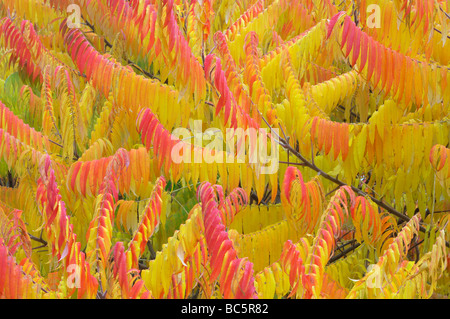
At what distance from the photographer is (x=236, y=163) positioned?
7.73 ft

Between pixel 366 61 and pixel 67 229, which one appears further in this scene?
pixel 366 61

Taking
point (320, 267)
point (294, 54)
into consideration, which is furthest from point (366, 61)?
point (320, 267)

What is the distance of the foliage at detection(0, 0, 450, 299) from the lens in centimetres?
188

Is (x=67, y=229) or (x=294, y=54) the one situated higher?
(x=294, y=54)

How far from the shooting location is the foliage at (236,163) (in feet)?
6.15

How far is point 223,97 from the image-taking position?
219cm
